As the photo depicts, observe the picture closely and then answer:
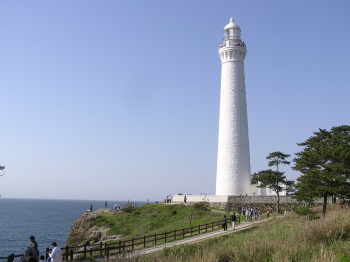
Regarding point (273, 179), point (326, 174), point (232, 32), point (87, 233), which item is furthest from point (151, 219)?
point (232, 32)

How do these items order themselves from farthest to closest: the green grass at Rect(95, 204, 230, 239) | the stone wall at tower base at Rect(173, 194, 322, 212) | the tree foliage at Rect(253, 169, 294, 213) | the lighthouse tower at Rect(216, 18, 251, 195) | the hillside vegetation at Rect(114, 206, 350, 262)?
the lighthouse tower at Rect(216, 18, 251, 195)
the stone wall at tower base at Rect(173, 194, 322, 212)
the tree foliage at Rect(253, 169, 294, 213)
the green grass at Rect(95, 204, 230, 239)
the hillside vegetation at Rect(114, 206, 350, 262)

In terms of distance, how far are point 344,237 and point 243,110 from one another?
97.1 feet

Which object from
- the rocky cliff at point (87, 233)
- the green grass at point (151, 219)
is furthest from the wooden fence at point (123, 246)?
the rocky cliff at point (87, 233)

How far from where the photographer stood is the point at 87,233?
43094mm

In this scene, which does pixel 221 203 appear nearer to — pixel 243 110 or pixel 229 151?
pixel 229 151

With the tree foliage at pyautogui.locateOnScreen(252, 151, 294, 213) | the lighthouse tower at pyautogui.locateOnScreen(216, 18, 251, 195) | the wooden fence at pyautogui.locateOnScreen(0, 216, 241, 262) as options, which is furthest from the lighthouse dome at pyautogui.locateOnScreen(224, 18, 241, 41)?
the wooden fence at pyautogui.locateOnScreen(0, 216, 241, 262)

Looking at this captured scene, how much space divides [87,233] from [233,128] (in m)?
22.1

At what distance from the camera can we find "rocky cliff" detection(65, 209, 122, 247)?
3972 centimetres

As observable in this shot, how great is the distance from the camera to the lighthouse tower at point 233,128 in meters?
43.9

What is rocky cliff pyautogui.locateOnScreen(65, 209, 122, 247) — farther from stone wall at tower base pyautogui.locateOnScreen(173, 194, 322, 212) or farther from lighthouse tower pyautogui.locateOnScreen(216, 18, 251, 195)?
lighthouse tower pyautogui.locateOnScreen(216, 18, 251, 195)

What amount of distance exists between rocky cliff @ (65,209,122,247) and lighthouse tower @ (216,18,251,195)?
15.1m

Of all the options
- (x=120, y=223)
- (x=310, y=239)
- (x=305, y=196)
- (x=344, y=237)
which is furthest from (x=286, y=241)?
(x=120, y=223)

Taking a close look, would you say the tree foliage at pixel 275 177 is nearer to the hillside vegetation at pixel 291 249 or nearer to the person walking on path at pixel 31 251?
the hillside vegetation at pixel 291 249

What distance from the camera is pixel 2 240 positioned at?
4972 cm
